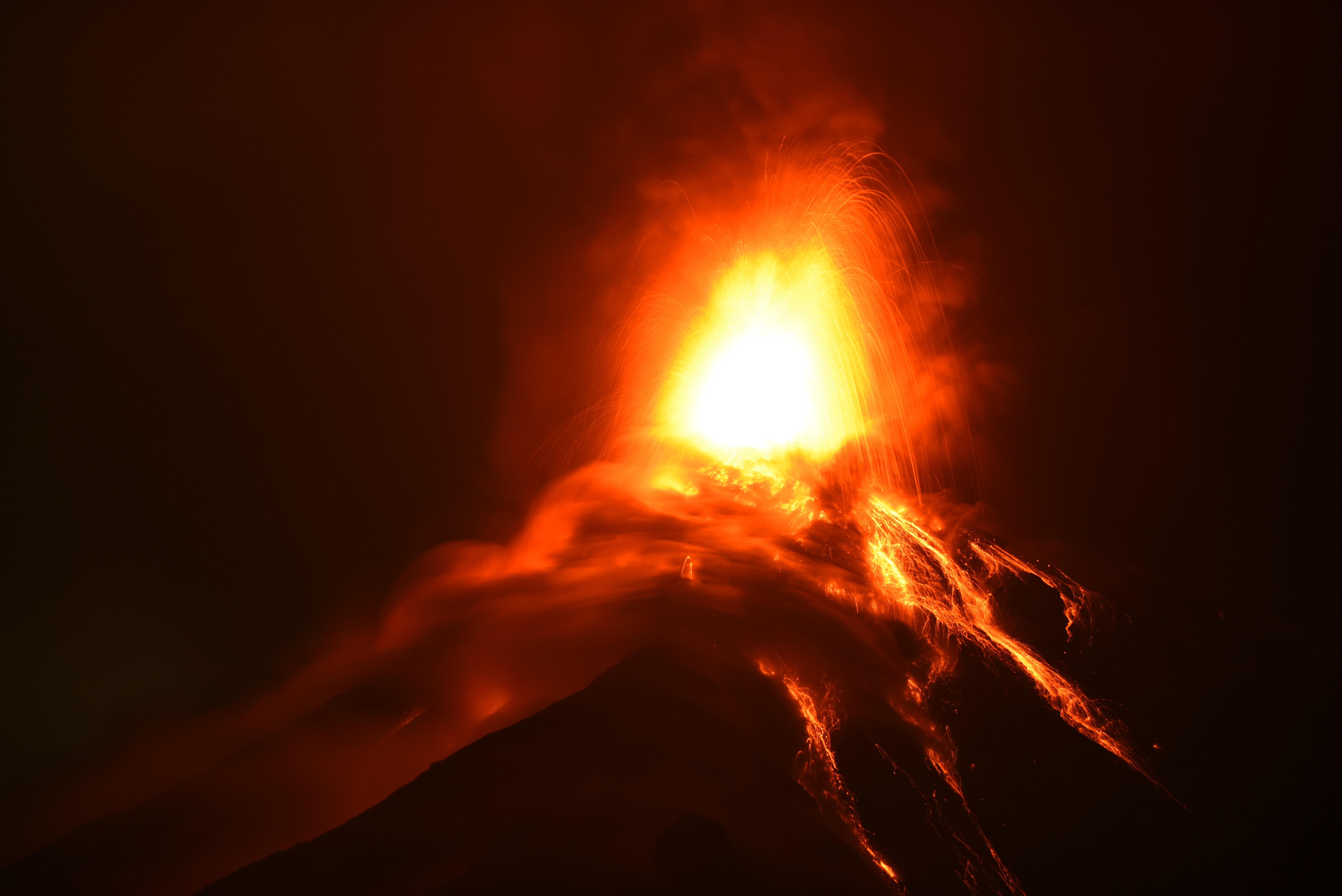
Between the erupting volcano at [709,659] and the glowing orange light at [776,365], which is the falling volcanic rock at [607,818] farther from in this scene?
the glowing orange light at [776,365]

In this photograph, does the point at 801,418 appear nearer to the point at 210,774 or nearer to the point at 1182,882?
the point at 1182,882

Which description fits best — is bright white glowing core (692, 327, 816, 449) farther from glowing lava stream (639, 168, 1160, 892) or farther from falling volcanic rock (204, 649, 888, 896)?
falling volcanic rock (204, 649, 888, 896)

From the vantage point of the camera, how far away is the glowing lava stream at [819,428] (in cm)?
1170

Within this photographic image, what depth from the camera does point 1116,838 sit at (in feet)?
25.9

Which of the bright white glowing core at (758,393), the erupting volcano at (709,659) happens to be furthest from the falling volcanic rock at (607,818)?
the bright white glowing core at (758,393)

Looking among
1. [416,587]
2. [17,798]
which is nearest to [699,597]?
[416,587]

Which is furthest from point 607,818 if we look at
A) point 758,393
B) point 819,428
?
point 819,428

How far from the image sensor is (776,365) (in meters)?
14.4

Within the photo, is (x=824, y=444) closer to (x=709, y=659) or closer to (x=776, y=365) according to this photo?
(x=776, y=365)

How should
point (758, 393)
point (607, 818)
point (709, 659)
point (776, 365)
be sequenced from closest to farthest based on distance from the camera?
point (607, 818)
point (709, 659)
point (776, 365)
point (758, 393)

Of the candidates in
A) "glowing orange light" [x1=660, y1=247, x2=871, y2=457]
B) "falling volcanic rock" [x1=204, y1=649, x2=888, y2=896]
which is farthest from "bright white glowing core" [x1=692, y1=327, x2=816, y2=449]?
"falling volcanic rock" [x1=204, y1=649, x2=888, y2=896]

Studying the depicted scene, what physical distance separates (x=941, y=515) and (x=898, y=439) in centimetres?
203

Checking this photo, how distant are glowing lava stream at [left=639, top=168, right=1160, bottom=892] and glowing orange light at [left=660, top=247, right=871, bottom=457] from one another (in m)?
0.02

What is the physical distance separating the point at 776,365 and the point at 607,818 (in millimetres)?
10436
